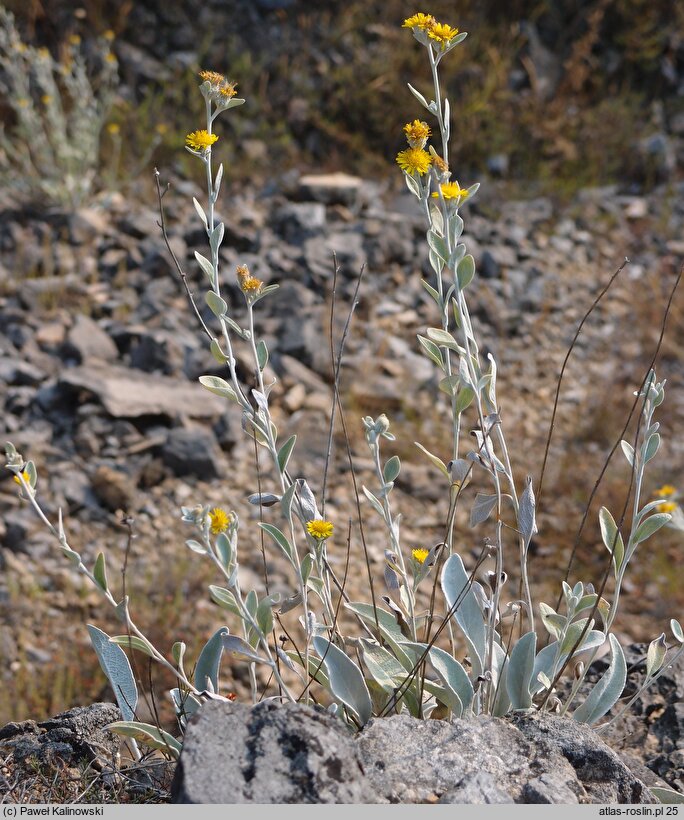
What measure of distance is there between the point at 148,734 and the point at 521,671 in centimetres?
71

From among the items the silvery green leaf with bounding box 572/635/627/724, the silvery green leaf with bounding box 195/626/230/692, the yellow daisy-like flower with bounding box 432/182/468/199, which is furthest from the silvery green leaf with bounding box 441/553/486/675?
the yellow daisy-like flower with bounding box 432/182/468/199

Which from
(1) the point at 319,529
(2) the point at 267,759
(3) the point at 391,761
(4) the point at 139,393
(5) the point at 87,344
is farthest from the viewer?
(5) the point at 87,344

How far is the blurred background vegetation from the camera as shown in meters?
5.98

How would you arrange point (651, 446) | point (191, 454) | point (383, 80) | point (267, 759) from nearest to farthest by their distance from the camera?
point (267, 759), point (651, 446), point (191, 454), point (383, 80)

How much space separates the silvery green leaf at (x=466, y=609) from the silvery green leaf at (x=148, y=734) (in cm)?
59

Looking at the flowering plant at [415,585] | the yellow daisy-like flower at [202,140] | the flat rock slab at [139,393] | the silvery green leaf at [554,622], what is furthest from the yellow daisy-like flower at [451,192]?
the flat rock slab at [139,393]

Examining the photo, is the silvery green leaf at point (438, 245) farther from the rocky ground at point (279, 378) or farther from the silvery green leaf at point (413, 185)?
the rocky ground at point (279, 378)

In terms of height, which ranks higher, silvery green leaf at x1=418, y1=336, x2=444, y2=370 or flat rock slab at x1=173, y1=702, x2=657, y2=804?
silvery green leaf at x1=418, y1=336, x2=444, y2=370

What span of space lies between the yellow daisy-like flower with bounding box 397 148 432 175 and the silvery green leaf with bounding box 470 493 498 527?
0.62 metres

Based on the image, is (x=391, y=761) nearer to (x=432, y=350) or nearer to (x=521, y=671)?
(x=521, y=671)

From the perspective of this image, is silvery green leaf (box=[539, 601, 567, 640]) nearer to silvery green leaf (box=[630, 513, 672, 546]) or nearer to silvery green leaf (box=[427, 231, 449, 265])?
silvery green leaf (box=[630, 513, 672, 546])

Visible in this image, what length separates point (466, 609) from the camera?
1769mm

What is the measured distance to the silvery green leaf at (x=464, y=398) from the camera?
1.77m

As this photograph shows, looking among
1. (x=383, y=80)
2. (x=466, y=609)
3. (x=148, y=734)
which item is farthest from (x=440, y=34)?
(x=383, y=80)
